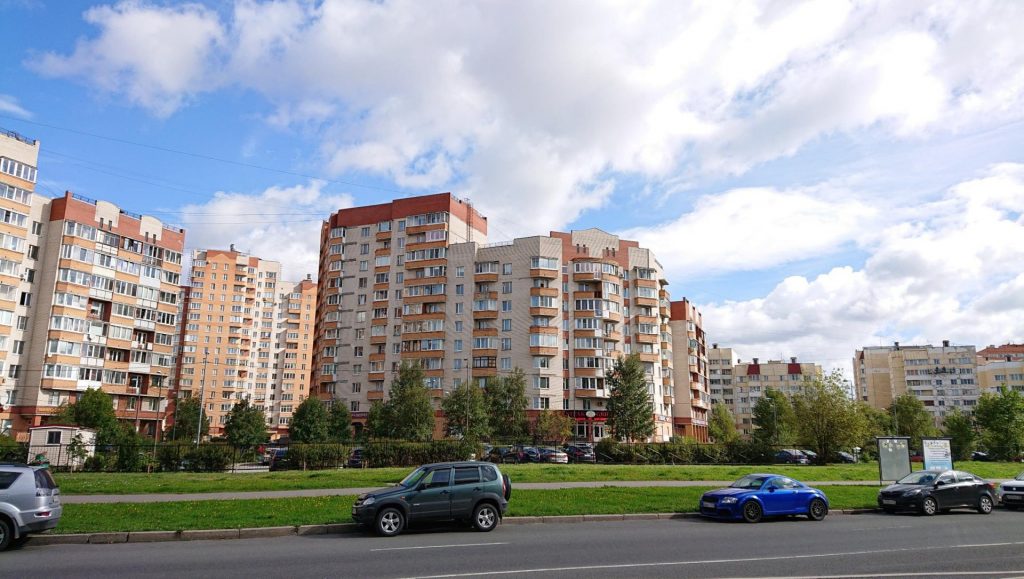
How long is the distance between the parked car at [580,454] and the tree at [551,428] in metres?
20.2

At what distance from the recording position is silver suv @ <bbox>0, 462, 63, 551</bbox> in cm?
1366

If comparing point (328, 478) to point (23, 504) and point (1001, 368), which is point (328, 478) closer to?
point (23, 504)

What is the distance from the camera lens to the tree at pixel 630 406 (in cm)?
7044

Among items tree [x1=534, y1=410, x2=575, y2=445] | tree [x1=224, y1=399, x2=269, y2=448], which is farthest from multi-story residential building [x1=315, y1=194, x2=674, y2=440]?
tree [x1=224, y1=399, x2=269, y2=448]

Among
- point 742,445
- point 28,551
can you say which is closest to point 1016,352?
point 742,445

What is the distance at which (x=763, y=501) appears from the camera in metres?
19.0

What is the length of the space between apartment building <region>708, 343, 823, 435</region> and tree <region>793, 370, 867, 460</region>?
115214mm

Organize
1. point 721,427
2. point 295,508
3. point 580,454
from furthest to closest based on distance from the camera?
point 721,427
point 580,454
point 295,508

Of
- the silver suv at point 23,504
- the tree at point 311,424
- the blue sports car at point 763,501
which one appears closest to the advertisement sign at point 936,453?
the blue sports car at point 763,501

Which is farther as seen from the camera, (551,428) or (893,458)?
(551,428)

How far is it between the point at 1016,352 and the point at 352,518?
18818 cm

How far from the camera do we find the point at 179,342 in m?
131

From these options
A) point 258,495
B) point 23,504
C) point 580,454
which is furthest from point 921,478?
point 580,454

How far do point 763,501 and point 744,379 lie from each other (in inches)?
5982
